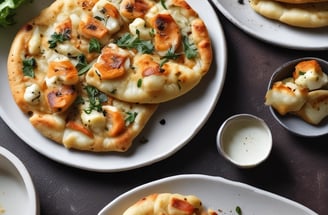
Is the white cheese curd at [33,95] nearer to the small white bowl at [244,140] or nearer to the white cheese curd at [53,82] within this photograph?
the white cheese curd at [53,82]

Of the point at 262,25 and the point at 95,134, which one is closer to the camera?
the point at 95,134

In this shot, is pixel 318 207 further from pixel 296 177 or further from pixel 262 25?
pixel 262 25

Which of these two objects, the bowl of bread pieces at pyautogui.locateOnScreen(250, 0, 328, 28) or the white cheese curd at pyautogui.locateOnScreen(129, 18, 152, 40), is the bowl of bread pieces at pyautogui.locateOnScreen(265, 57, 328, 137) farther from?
the white cheese curd at pyautogui.locateOnScreen(129, 18, 152, 40)

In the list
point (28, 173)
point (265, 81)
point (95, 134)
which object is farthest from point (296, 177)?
point (28, 173)

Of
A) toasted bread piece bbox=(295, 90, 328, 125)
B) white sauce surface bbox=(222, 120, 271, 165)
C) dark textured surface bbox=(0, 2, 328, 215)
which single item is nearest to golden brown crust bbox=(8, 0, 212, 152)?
dark textured surface bbox=(0, 2, 328, 215)

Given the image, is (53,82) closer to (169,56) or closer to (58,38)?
(58,38)

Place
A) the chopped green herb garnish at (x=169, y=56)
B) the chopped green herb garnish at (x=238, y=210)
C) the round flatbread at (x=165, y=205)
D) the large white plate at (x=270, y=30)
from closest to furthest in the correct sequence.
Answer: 1. the round flatbread at (x=165, y=205)
2. the chopped green herb garnish at (x=238, y=210)
3. the chopped green herb garnish at (x=169, y=56)
4. the large white plate at (x=270, y=30)

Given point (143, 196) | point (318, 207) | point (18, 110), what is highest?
point (18, 110)

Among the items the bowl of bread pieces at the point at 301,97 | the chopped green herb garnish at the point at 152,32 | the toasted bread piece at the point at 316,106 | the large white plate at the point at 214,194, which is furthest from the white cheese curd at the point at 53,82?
the toasted bread piece at the point at 316,106
